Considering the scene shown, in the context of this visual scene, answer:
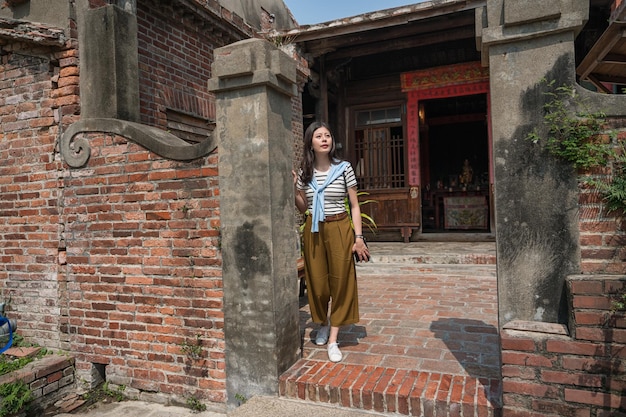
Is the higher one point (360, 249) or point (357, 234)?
point (357, 234)

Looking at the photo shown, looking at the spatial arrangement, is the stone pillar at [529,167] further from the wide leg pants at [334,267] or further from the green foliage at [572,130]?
the wide leg pants at [334,267]

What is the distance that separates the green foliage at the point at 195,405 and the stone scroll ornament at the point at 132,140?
1.88m

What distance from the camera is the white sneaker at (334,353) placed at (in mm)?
3078

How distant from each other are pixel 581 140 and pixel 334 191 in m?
1.63

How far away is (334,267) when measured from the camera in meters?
3.17

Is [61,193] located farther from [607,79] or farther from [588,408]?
[607,79]

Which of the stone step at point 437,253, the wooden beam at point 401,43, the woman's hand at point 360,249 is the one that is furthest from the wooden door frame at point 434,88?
the woman's hand at point 360,249

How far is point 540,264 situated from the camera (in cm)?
225

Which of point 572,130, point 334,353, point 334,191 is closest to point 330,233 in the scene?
point 334,191

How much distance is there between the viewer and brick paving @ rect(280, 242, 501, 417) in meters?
2.49

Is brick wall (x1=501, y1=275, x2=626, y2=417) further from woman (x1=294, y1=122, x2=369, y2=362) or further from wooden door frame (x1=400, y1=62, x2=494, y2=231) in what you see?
wooden door frame (x1=400, y1=62, x2=494, y2=231)

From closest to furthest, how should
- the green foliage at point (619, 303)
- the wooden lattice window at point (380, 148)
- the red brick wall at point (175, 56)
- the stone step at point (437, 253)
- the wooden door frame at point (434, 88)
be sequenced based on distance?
the green foliage at point (619, 303) < the red brick wall at point (175, 56) < the stone step at point (437, 253) < the wooden door frame at point (434, 88) < the wooden lattice window at point (380, 148)

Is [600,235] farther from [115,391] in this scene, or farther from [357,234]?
[115,391]

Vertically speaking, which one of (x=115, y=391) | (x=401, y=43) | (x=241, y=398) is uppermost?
(x=401, y=43)
